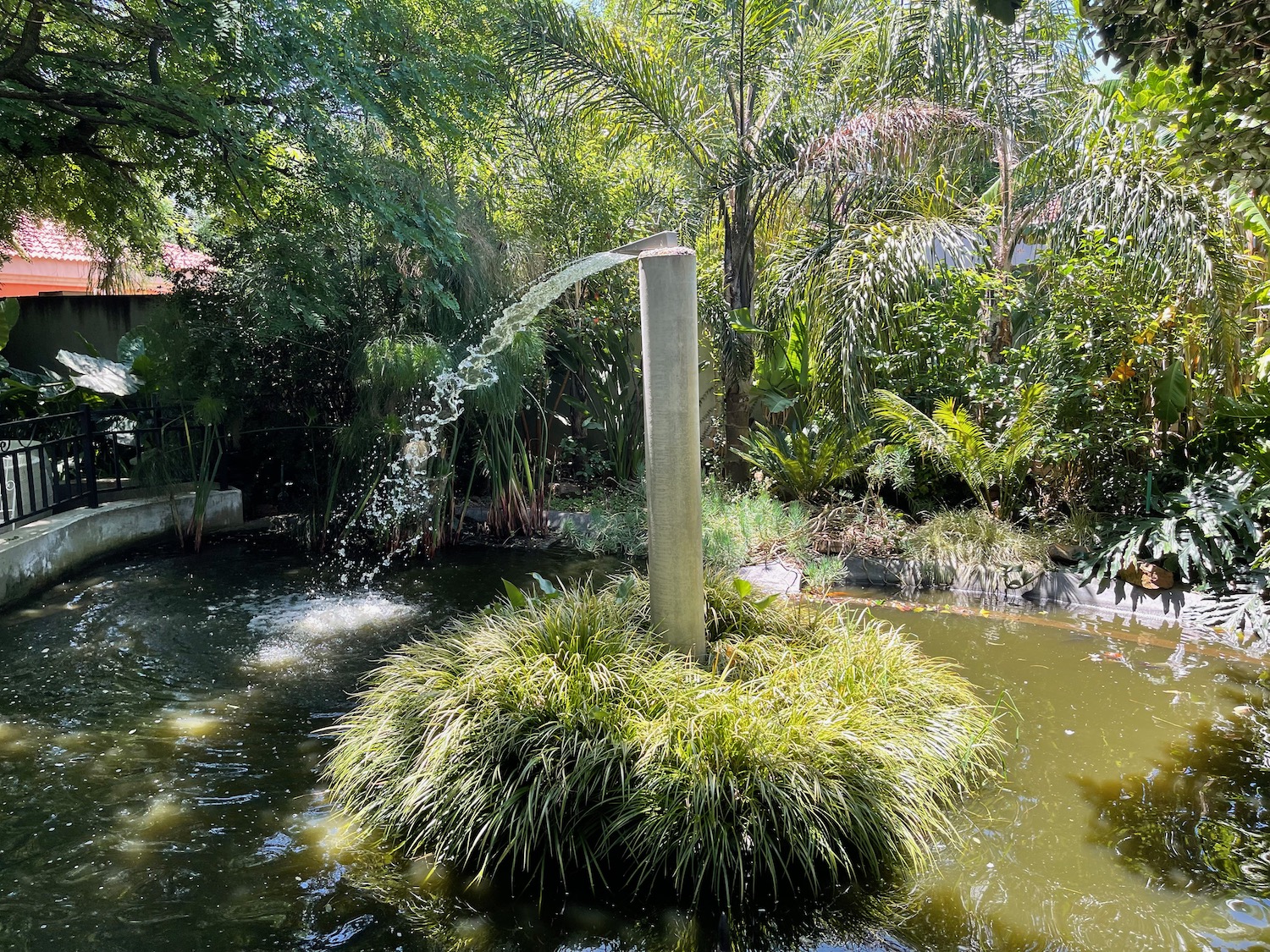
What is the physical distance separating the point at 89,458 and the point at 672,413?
6.31 m

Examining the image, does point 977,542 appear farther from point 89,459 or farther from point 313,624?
point 89,459

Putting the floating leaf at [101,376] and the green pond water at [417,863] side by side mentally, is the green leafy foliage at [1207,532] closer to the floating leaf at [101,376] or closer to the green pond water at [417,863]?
the green pond water at [417,863]

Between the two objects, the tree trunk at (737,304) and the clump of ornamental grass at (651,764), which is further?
the tree trunk at (737,304)

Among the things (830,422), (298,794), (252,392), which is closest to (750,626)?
(298,794)

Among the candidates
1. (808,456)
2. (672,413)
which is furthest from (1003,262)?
(672,413)

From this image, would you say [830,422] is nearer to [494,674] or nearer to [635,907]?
[494,674]

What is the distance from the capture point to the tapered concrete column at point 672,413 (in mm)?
3668

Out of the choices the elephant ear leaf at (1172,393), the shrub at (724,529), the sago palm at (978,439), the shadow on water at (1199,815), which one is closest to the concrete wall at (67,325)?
the shrub at (724,529)

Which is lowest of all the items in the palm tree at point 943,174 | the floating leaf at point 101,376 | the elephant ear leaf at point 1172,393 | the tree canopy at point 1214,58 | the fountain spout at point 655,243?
the elephant ear leaf at point 1172,393

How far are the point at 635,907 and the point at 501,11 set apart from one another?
26.3 feet

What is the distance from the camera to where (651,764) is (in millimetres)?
3119

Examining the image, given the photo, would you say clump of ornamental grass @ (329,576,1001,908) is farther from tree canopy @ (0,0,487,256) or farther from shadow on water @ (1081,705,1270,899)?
tree canopy @ (0,0,487,256)

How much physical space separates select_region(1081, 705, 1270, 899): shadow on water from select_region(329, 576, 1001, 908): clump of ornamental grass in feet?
1.76

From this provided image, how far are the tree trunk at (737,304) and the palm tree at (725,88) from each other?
12 millimetres
